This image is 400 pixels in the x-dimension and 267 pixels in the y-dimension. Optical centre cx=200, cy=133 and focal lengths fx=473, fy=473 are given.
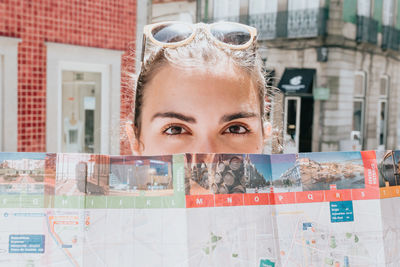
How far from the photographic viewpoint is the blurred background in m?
5.92

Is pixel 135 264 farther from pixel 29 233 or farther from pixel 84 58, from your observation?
pixel 84 58

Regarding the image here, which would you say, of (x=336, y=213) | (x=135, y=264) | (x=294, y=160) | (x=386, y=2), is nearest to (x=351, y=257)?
(x=336, y=213)

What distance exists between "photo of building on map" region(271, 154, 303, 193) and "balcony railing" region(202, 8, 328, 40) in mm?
12402

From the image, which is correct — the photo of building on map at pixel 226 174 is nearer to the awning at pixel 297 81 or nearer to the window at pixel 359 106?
the awning at pixel 297 81

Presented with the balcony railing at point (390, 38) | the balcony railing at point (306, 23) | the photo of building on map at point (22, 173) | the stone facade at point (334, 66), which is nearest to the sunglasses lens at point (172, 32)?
the photo of building on map at point (22, 173)

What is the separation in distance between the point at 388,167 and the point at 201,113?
641 mm

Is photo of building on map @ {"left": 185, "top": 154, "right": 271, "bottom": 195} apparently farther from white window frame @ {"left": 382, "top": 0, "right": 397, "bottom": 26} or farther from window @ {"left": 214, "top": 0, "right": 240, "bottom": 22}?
white window frame @ {"left": 382, "top": 0, "right": 397, "bottom": 26}

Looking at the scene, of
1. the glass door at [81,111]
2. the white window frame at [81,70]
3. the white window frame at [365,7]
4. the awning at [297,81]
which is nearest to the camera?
the white window frame at [81,70]

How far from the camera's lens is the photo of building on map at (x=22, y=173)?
4.20ft

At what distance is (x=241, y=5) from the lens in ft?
46.7

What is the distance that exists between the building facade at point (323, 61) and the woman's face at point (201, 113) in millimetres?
11053

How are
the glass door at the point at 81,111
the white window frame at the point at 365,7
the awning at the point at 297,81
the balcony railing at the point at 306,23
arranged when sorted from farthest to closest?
the white window frame at the point at 365,7, the balcony railing at the point at 306,23, the awning at the point at 297,81, the glass door at the point at 81,111

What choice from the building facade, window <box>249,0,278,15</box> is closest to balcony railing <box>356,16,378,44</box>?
the building facade

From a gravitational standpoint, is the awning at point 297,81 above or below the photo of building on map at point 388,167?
above
